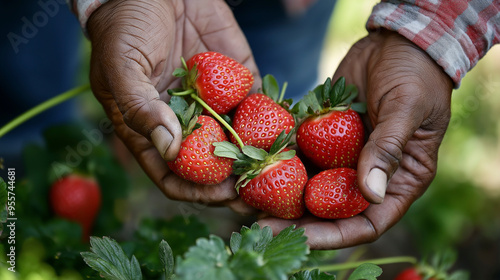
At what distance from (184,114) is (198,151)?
8cm

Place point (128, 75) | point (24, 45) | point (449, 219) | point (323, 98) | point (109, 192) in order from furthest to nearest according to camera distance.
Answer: point (449, 219) < point (24, 45) < point (109, 192) < point (323, 98) < point (128, 75)

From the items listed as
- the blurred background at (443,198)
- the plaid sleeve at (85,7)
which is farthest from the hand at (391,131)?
the plaid sleeve at (85,7)

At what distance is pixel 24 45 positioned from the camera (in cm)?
163

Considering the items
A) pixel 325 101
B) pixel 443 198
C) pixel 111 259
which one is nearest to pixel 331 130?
pixel 325 101

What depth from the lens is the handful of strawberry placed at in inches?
38.0

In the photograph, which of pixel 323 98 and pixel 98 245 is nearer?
pixel 98 245

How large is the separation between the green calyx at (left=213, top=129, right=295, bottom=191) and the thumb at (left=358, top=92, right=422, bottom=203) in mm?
152

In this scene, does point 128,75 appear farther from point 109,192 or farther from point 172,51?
point 109,192

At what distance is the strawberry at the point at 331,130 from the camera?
104 cm

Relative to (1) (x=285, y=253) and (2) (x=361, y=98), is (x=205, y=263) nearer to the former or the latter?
(1) (x=285, y=253)

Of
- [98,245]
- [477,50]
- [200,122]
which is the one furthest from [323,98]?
[98,245]

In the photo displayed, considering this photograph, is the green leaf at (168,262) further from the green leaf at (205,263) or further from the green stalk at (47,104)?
the green stalk at (47,104)

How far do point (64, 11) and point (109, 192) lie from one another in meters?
0.68

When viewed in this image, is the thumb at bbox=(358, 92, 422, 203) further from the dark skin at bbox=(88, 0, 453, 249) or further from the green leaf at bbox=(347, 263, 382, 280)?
the green leaf at bbox=(347, 263, 382, 280)
